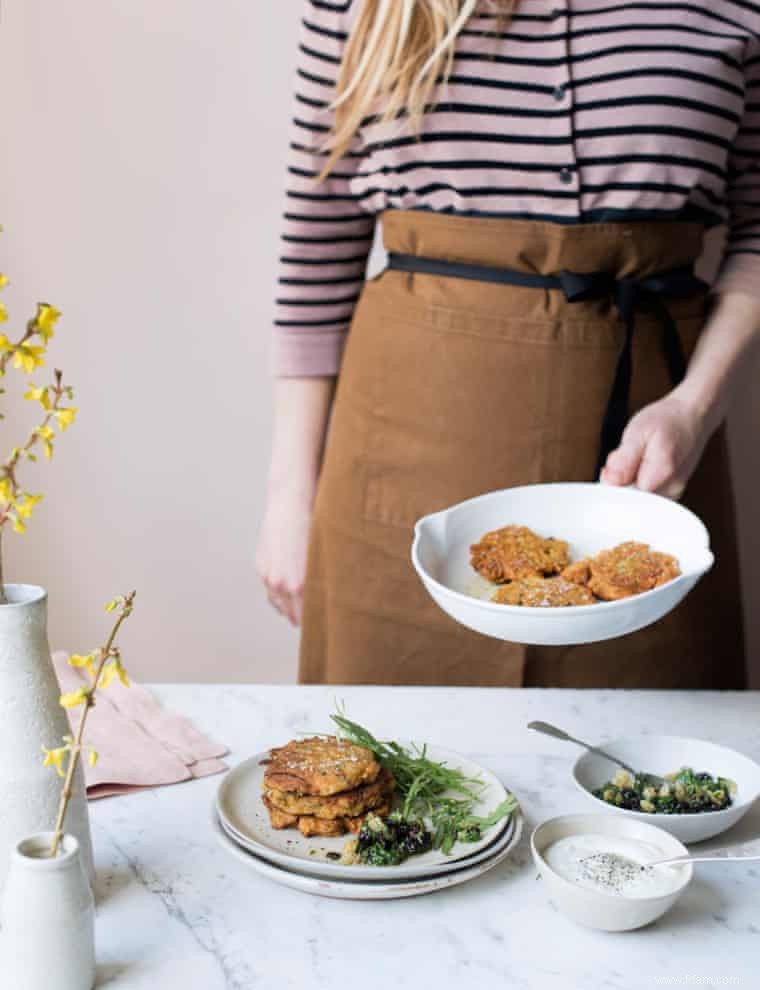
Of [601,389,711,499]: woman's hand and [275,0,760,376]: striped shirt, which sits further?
[275,0,760,376]: striped shirt

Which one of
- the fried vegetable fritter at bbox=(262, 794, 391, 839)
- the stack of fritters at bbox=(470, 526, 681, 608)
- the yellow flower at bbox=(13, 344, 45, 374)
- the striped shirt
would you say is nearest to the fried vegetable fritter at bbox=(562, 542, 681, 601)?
the stack of fritters at bbox=(470, 526, 681, 608)

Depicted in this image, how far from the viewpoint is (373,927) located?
2.76 ft

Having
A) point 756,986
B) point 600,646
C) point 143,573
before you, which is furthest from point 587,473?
point 143,573

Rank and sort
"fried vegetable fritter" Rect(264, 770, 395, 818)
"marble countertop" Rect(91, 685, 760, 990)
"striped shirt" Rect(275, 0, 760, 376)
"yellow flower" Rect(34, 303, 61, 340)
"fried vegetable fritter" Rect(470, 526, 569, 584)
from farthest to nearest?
1. "striped shirt" Rect(275, 0, 760, 376)
2. "fried vegetable fritter" Rect(470, 526, 569, 584)
3. "fried vegetable fritter" Rect(264, 770, 395, 818)
4. "marble countertop" Rect(91, 685, 760, 990)
5. "yellow flower" Rect(34, 303, 61, 340)

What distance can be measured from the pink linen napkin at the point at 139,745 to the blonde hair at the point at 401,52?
744mm

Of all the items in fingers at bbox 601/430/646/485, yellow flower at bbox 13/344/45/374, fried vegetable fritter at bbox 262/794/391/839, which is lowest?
fried vegetable fritter at bbox 262/794/391/839

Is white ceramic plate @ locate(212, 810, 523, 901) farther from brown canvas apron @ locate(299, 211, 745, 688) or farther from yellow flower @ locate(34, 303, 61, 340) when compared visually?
brown canvas apron @ locate(299, 211, 745, 688)

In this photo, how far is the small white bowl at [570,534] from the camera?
1.03 m

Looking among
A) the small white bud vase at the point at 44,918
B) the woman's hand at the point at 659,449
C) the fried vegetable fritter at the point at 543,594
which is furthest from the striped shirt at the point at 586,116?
the small white bud vase at the point at 44,918

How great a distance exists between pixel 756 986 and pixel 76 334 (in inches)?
61.1

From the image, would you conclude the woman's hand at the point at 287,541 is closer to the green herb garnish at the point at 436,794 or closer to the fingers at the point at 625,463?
the fingers at the point at 625,463

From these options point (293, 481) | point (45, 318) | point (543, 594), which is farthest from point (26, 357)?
point (293, 481)

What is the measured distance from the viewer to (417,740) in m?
1.14

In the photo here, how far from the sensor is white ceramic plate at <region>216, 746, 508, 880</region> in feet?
2.81
